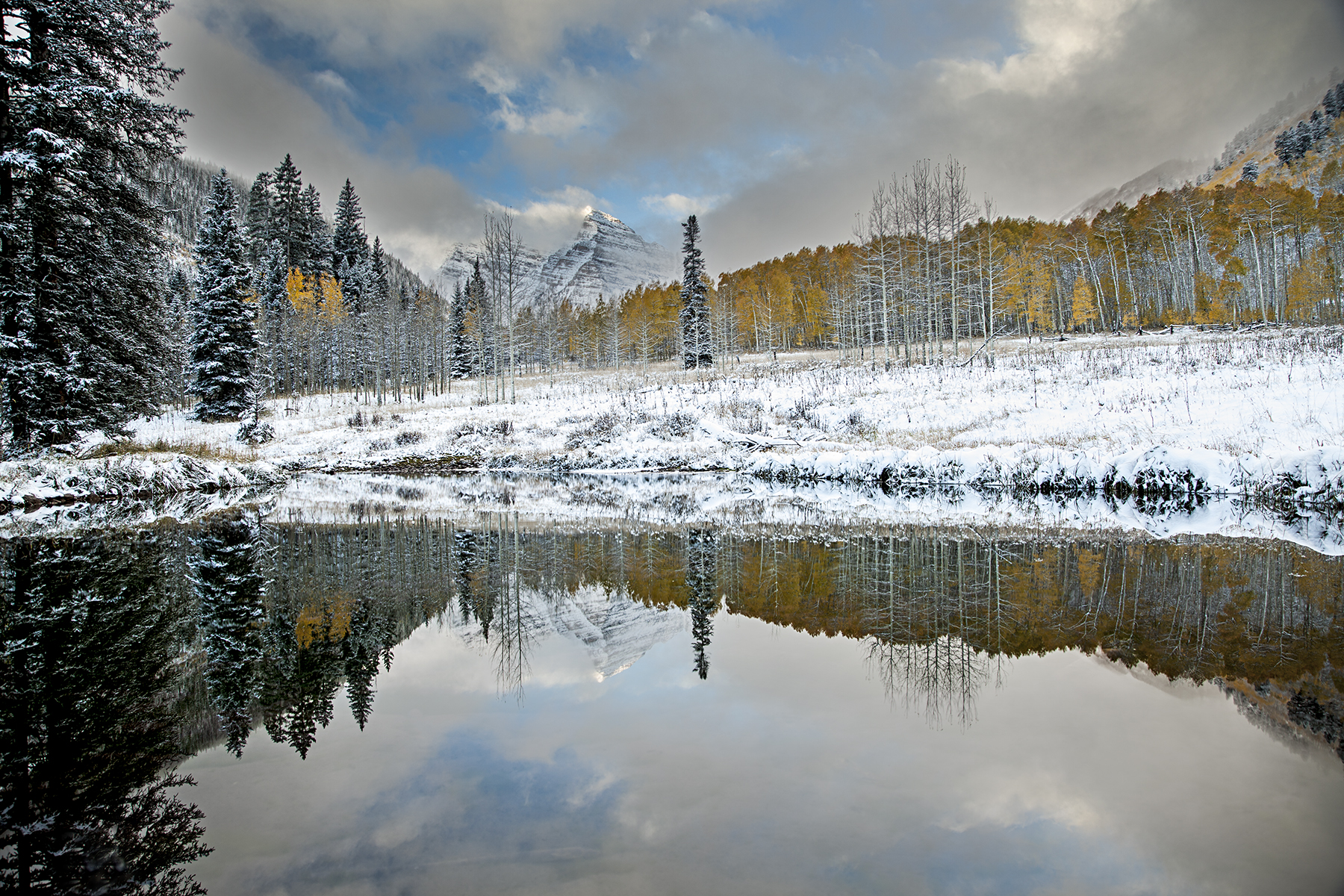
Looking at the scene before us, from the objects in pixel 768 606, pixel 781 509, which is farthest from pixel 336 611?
pixel 781 509

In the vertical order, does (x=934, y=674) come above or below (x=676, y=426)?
below

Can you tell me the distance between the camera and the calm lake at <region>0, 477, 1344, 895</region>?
2.21 m

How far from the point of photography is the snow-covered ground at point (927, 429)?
13898 mm

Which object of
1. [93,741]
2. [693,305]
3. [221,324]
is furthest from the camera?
[693,305]

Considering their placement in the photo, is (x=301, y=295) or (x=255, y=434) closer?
(x=255, y=434)

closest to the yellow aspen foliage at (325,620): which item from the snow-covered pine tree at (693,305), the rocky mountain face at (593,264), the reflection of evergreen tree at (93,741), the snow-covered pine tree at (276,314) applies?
the reflection of evergreen tree at (93,741)

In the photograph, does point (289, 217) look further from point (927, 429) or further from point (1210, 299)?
point (1210, 299)

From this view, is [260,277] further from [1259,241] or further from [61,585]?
[1259,241]

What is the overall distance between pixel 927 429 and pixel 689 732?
1919cm

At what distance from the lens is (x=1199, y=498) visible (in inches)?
496

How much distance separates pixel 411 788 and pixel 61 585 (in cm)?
694

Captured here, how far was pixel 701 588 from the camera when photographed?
23.2ft

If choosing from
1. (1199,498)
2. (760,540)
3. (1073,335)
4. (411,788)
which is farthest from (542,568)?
(1073,335)

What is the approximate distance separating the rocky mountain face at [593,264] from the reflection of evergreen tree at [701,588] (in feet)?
484
